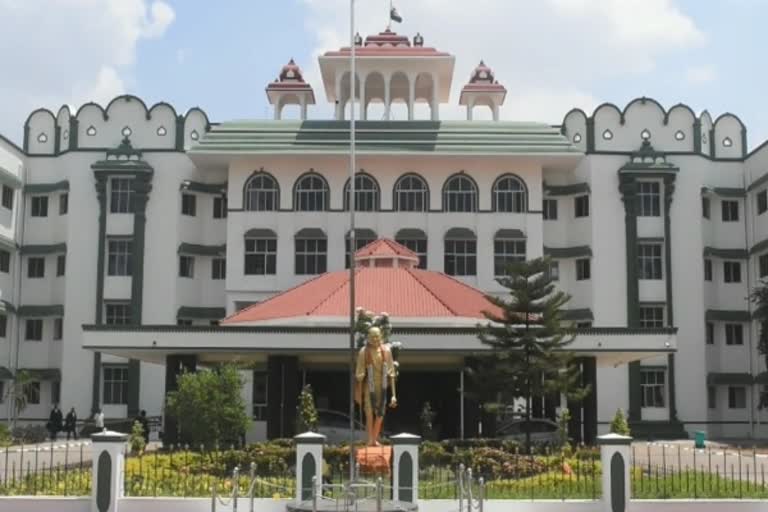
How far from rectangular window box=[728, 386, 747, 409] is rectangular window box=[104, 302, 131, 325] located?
2495 centimetres

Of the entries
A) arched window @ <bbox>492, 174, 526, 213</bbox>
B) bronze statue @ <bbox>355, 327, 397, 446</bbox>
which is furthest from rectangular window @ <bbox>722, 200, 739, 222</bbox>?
bronze statue @ <bbox>355, 327, 397, 446</bbox>

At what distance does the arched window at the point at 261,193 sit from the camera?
4322 centimetres

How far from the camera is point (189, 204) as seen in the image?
146 feet

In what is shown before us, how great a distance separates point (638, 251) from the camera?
1709 inches

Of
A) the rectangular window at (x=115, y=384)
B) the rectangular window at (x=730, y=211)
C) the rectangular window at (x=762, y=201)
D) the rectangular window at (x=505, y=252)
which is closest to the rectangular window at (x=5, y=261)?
the rectangular window at (x=115, y=384)

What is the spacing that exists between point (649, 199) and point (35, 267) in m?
25.8

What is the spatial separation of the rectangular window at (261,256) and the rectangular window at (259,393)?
4.15 m

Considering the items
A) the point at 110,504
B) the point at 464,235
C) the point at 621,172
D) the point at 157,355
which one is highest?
the point at 621,172

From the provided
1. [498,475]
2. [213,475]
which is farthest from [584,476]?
[213,475]

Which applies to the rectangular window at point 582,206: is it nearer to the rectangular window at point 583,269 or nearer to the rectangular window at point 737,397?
the rectangular window at point 583,269

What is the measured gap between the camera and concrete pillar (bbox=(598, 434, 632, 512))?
1686 cm

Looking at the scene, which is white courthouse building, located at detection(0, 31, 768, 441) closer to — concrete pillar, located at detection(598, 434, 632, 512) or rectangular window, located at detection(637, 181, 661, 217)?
rectangular window, located at detection(637, 181, 661, 217)

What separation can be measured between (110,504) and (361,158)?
27436mm

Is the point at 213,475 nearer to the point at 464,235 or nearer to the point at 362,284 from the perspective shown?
the point at 362,284
